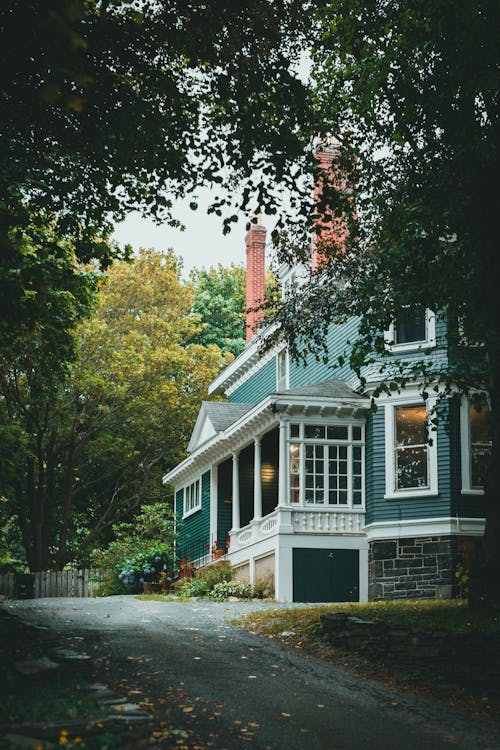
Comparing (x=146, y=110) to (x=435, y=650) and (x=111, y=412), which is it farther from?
(x=111, y=412)

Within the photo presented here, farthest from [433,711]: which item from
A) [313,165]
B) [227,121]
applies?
[227,121]

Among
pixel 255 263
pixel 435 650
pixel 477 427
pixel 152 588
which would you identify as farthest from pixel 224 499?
pixel 435 650

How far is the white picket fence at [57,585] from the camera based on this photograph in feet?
96.3

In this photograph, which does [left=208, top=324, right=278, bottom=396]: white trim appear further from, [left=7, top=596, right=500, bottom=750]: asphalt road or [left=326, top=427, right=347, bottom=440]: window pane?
[left=7, top=596, right=500, bottom=750]: asphalt road

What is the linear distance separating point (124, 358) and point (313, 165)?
2223 centimetres

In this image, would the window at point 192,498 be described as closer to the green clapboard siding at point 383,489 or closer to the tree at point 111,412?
the tree at point 111,412

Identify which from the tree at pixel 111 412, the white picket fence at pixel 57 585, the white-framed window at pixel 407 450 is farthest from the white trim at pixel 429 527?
the tree at pixel 111 412

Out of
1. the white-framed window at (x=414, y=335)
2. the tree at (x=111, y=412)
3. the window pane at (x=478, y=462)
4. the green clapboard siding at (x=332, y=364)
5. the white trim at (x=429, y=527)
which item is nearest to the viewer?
the white trim at (x=429, y=527)

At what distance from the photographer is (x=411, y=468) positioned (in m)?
23.0

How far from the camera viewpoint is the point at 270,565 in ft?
77.9

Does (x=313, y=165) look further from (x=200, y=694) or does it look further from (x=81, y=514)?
(x=81, y=514)

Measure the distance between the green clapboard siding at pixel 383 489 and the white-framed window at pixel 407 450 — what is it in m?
0.15

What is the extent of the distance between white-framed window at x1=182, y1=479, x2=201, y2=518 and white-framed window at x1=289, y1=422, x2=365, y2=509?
9.14 meters

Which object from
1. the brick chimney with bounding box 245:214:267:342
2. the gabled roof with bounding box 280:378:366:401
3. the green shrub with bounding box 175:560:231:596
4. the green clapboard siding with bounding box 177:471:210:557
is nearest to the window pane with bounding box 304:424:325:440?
the gabled roof with bounding box 280:378:366:401
